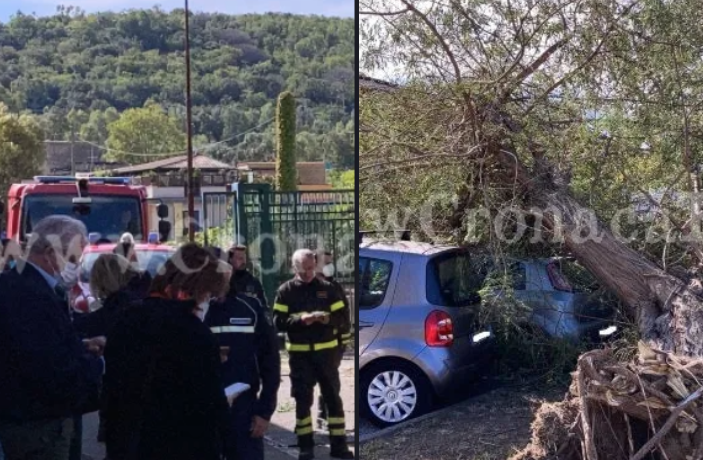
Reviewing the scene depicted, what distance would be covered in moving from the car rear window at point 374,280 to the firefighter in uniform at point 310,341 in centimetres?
223

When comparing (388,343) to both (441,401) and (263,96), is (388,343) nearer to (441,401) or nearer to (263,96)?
(441,401)

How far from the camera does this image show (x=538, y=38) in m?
5.55

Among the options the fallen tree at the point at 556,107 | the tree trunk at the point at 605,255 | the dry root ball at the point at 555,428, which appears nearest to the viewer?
the dry root ball at the point at 555,428

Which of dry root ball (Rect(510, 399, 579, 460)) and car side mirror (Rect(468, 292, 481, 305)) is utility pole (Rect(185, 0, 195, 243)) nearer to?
dry root ball (Rect(510, 399, 579, 460))

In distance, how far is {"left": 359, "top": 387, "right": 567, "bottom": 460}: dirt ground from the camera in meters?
5.11

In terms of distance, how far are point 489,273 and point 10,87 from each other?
3.49 meters

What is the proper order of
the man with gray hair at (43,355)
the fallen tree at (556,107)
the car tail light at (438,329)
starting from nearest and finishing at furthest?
the man with gray hair at (43,355)
the car tail light at (438,329)
the fallen tree at (556,107)

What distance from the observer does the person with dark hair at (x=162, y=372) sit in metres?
2.60

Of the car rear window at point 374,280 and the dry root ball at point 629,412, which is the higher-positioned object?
the car rear window at point 374,280

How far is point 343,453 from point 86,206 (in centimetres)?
114

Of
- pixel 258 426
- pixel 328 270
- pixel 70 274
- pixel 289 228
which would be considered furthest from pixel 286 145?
pixel 258 426

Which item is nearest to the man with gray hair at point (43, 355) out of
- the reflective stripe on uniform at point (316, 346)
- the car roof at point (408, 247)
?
the reflective stripe on uniform at point (316, 346)

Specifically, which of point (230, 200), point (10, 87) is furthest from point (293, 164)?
point (10, 87)

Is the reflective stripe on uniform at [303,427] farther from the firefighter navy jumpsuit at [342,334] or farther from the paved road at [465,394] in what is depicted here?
the paved road at [465,394]
